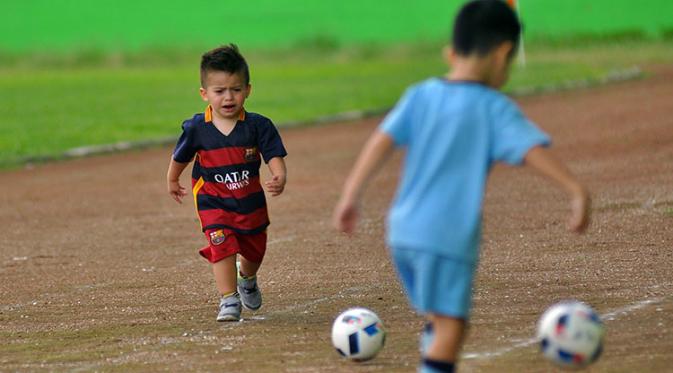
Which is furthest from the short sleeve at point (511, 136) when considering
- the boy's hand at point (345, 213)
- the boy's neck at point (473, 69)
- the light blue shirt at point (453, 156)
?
the boy's hand at point (345, 213)

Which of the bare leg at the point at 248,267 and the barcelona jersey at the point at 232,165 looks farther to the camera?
the bare leg at the point at 248,267

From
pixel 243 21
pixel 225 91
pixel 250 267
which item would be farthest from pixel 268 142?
pixel 243 21

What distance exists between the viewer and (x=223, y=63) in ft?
24.1

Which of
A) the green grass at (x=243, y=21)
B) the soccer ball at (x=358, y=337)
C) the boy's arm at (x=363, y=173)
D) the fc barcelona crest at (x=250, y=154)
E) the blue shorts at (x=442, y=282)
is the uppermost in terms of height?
the boy's arm at (x=363, y=173)

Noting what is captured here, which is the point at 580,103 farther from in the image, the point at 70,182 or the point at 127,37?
the point at 127,37

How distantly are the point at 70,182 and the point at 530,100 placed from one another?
39.2 ft

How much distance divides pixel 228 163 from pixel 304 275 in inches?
68.2

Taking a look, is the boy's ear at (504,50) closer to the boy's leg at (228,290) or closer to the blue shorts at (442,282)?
the blue shorts at (442,282)

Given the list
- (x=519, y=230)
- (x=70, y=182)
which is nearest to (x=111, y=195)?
(x=70, y=182)

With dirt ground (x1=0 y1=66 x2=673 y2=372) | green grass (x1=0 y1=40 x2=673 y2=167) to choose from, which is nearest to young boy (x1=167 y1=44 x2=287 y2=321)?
dirt ground (x1=0 y1=66 x2=673 y2=372)

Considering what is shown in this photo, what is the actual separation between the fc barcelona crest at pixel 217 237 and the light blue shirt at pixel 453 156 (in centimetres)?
261

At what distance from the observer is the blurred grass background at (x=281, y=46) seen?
29828mm

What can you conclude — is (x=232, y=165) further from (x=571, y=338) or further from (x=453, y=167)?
(x=571, y=338)

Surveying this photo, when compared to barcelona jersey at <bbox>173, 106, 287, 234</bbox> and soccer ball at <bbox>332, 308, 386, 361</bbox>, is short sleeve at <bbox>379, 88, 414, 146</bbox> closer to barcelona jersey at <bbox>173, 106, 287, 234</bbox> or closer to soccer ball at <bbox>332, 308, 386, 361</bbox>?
soccer ball at <bbox>332, 308, 386, 361</bbox>
